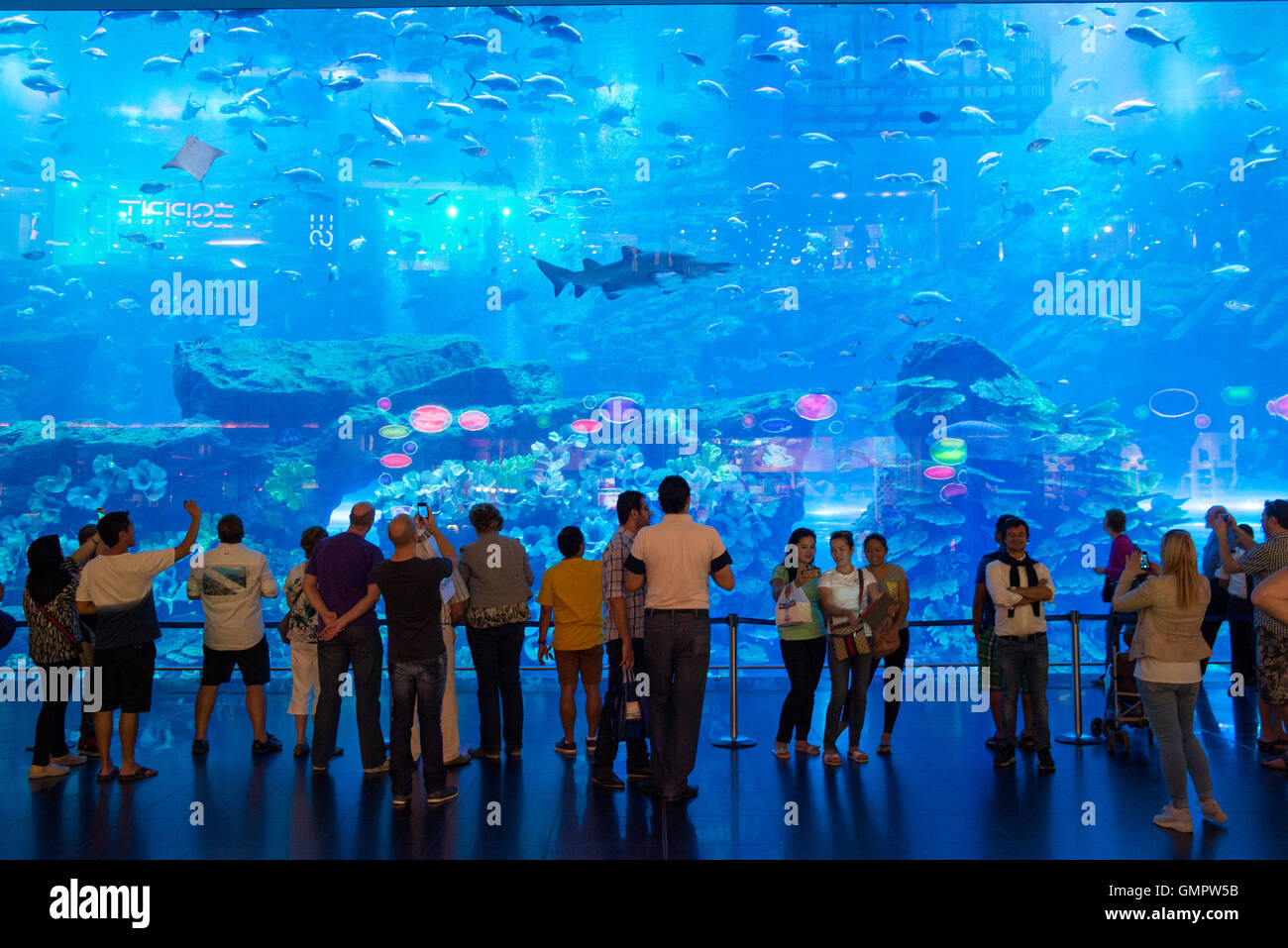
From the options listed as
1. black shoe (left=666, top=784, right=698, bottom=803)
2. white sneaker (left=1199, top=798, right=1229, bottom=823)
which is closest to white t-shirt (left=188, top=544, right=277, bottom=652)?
black shoe (left=666, top=784, right=698, bottom=803)

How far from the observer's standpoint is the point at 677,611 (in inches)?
183

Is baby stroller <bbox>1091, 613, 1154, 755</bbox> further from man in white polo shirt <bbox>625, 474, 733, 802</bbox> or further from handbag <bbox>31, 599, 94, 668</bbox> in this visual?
handbag <bbox>31, 599, 94, 668</bbox>

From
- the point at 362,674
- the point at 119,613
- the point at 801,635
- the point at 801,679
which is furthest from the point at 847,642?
the point at 119,613

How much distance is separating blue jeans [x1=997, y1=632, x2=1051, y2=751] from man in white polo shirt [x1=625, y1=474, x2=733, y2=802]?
202 cm

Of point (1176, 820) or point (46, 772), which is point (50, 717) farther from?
point (1176, 820)

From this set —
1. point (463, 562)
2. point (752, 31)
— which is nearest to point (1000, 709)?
point (463, 562)

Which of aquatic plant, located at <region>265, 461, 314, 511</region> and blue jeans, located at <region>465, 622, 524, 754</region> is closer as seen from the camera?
blue jeans, located at <region>465, 622, 524, 754</region>

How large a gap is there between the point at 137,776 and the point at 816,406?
88.9 ft

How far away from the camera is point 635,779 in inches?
207

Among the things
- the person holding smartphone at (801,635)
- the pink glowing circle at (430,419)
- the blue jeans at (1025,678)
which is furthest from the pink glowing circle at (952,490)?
the person holding smartphone at (801,635)

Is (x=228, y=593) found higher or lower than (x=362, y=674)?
higher

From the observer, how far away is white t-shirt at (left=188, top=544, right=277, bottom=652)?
231 inches

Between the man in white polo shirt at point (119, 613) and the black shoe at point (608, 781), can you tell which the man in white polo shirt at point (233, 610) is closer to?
the man in white polo shirt at point (119, 613)
